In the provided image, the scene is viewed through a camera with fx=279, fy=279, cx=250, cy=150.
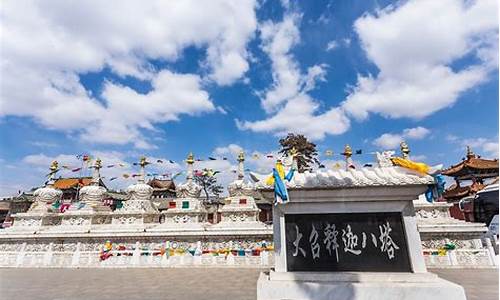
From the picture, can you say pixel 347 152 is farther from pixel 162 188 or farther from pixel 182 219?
pixel 162 188

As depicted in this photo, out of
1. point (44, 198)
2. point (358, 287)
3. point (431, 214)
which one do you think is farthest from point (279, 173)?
point (44, 198)

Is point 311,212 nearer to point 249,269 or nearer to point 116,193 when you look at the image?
point 249,269

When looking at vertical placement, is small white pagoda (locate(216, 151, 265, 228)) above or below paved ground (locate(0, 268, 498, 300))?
above

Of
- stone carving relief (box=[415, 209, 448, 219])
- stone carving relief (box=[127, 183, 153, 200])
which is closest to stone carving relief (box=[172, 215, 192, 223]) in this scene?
stone carving relief (box=[127, 183, 153, 200])

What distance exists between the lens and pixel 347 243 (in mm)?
6203

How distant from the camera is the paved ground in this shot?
7.95 meters

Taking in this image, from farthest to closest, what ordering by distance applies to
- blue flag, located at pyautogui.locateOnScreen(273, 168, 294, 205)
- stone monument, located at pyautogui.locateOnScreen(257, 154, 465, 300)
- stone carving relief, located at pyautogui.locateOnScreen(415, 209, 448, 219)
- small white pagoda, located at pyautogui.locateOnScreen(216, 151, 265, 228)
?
small white pagoda, located at pyautogui.locateOnScreen(216, 151, 265, 228) < stone carving relief, located at pyautogui.locateOnScreen(415, 209, 448, 219) < blue flag, located at pyautogui.locateOnScreen(273, 168, 294, 205) < stone monument, located at pyautogui.locateOnScreen(257, 154, 465, 300)

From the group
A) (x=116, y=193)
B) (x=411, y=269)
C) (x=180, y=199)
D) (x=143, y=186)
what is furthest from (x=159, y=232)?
(x=116, y=193)

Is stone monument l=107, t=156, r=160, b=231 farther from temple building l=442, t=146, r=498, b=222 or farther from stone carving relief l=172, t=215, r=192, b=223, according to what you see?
temple building l=442, t=146, r=498, b=222

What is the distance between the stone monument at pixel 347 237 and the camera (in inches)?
229

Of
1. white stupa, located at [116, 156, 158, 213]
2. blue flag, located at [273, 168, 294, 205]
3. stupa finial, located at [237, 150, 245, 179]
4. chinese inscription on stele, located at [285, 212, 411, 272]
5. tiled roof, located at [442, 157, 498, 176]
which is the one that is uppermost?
tiled roof, located at [442, 157, 498, 176]

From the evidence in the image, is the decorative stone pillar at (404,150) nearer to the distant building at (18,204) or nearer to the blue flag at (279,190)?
the blue flag at (279,190)

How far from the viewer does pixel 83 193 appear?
18828 millimetres

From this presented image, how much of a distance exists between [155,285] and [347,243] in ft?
21.9
